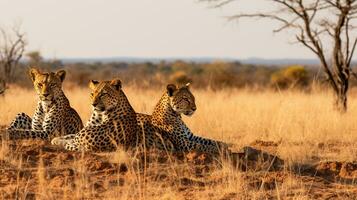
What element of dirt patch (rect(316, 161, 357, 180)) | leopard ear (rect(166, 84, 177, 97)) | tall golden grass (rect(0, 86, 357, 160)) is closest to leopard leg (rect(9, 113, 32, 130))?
leopard ear (rect(166, 84, 177, 97))

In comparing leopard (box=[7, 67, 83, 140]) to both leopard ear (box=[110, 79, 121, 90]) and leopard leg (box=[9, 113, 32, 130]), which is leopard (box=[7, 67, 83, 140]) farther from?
leopard ear (box=[110, 79, 121, 90])

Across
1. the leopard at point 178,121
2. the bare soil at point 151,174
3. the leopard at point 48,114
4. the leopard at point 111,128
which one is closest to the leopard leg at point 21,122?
the leopard at point 48,114

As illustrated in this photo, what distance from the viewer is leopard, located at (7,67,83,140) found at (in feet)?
29.8

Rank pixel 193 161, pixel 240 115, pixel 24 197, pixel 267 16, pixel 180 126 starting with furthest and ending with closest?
1. pixel 267 16
2. pixel 240 115
3. pixel 180 126
4. pixel 193 161
5. pixel 24 197

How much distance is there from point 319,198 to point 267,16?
30.0ft

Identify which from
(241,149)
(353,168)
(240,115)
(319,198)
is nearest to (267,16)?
(240,115)

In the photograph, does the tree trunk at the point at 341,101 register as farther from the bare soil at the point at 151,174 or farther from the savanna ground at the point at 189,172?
the bare soil at the point at 151,174

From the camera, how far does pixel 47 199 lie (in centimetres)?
639

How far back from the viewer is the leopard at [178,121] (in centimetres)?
882

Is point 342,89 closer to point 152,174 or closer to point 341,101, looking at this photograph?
point 341,101

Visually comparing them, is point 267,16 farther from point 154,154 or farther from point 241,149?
point 154,154

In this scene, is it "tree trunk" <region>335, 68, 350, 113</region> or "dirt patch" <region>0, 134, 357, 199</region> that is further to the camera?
"tree trunk" <region>335, 68, 350, 113</region>

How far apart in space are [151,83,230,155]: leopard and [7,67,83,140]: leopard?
46.0 inches

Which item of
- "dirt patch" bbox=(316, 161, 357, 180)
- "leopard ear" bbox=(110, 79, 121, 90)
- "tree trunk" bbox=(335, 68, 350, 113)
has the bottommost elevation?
"dirt patch" bbox=(316, 161, 357, 180)
